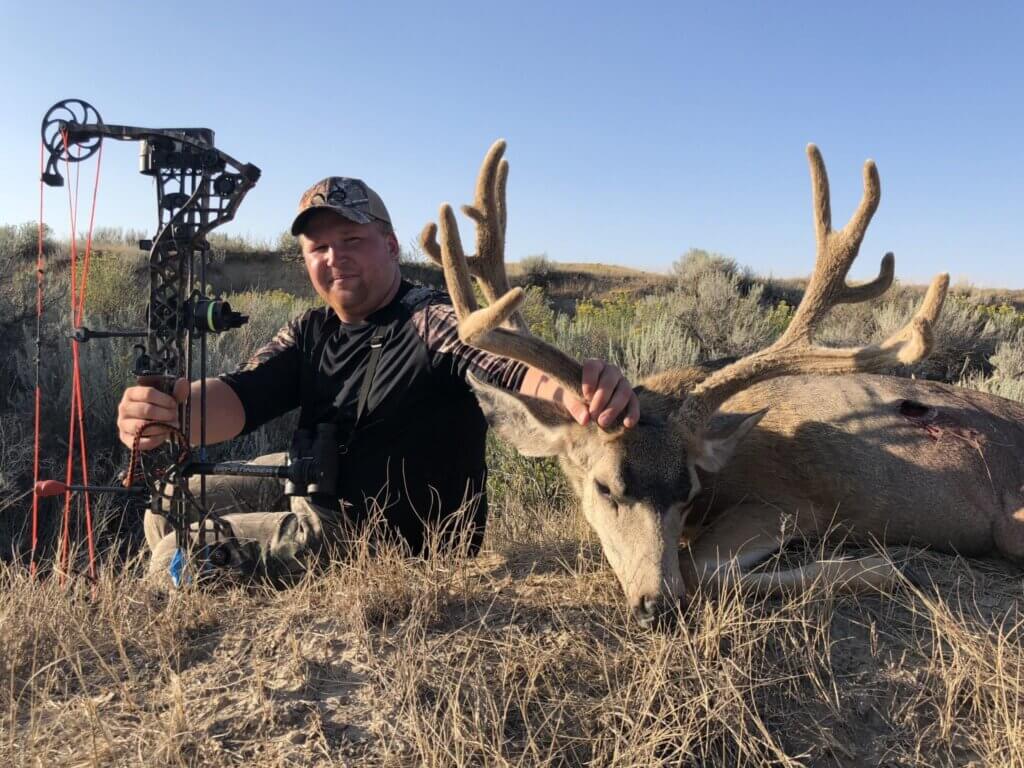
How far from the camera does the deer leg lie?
9.34ft

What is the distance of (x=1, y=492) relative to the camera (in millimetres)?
5367

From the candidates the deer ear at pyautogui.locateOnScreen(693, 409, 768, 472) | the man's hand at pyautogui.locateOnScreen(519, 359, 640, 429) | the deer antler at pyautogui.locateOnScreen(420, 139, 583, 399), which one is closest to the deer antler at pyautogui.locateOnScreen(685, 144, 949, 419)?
the deer ear at pyautogui.locateOnScreen(693, 409, 768, 472)

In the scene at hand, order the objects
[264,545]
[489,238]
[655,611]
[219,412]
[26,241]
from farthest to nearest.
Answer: [26,241]
[219,412]
[489,238]
[264,545]
[655,611]

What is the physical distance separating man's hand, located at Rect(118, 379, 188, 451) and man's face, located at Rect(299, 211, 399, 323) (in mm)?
940

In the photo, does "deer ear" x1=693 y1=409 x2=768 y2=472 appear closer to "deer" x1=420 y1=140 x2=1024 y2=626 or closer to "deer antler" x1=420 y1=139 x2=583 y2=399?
"deer" x1=420 y1=140 x2=1024 y2=626

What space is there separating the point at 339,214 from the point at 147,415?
1236 millimetres

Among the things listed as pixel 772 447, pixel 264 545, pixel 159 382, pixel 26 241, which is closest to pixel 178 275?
pixel 159 382

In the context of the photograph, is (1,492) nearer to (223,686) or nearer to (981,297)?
(223,686)

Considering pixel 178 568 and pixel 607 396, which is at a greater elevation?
pixel 607 396

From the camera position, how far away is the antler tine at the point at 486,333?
9.33 ft

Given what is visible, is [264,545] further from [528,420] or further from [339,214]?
[339,214]

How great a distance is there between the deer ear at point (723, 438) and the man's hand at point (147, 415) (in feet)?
6.89

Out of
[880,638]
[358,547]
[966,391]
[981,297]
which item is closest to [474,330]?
[358,547]

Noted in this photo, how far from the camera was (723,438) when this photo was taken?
10.8 ft
